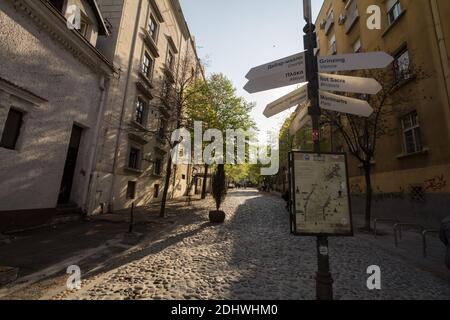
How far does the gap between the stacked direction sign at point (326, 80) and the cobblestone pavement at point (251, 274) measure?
309 cm

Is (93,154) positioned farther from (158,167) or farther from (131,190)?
(158,167)

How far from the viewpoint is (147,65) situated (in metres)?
16.6

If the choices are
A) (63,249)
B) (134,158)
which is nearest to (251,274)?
(63,249)

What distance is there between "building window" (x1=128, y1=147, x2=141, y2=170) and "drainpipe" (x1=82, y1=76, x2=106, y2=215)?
3.52 m

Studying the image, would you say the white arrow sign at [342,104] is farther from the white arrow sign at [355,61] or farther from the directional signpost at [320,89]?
the white arrow sign at [355,61]

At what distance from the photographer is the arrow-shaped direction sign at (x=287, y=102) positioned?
123 inches

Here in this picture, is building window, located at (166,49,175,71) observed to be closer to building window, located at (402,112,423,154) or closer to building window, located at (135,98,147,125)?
building window, located at (135,98,147,125)

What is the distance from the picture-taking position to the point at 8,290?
3.72 m

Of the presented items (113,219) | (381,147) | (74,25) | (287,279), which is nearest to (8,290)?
(287,279)

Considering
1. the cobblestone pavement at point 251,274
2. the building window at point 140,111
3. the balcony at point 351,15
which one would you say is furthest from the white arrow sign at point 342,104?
the balcony at point 351,15

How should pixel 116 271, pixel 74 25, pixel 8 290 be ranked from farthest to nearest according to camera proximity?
pixel 74 25 → pixel 116 271 → pixel 8 290

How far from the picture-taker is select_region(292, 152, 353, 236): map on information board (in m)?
2.80

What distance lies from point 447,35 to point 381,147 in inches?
220
